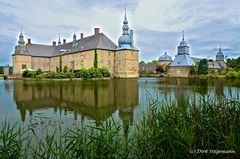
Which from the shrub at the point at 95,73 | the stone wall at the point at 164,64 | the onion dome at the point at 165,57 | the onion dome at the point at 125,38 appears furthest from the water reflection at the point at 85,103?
the onion dome at the point at 165,57

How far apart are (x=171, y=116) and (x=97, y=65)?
41.3m

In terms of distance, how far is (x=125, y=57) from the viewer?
44.9 meters

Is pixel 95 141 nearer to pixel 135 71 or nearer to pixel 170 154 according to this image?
pixel 170 154

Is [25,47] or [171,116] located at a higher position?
[25,47]

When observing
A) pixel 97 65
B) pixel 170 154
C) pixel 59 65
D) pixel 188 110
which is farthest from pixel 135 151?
pixel 59 65

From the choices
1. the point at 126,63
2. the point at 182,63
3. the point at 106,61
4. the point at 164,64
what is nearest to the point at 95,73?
the point at 106,61

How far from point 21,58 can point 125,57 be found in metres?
25.3

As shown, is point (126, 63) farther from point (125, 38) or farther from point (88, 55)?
point (88, 55)

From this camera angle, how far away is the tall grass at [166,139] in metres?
3.09

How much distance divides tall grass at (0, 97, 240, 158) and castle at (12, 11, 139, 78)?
40812mm

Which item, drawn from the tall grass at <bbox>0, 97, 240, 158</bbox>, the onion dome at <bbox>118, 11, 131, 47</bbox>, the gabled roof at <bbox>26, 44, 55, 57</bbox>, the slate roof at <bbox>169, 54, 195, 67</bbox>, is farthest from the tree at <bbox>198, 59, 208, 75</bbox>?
the tall grass at <bbox>0, 97, 240, 158</bbox>

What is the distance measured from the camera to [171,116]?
3904 mm

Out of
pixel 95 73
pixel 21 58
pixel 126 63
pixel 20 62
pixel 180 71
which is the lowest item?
pixel 95 73

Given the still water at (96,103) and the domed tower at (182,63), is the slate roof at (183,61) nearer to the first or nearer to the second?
the domed tower at (182,63)
